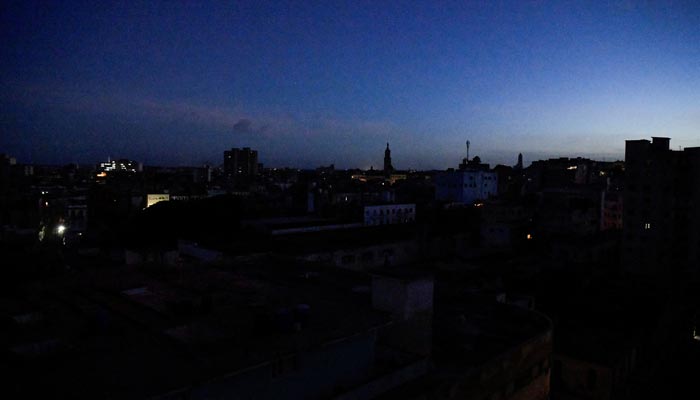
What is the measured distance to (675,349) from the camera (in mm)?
31500

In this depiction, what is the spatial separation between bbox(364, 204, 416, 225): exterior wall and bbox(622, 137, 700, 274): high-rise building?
26.2m

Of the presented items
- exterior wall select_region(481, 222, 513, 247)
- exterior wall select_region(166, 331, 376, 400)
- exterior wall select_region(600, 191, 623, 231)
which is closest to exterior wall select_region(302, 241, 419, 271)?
exterior wall select_region(481, 222, 513, 247)

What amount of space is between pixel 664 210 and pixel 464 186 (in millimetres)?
40663

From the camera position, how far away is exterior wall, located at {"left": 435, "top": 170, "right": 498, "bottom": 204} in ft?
271

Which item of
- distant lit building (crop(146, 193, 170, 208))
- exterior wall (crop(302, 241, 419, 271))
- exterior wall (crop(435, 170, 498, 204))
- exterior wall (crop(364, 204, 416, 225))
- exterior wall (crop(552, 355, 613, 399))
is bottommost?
exterior wall (crop(552, 355, 613, 399))

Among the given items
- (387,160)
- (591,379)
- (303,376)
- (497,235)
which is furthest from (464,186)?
(387,160)

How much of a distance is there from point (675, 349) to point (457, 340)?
25378 mm

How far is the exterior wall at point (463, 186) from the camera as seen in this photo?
82562 mm

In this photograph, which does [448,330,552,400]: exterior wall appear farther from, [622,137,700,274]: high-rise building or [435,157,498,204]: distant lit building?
[435,157,498,204]: distant lit building

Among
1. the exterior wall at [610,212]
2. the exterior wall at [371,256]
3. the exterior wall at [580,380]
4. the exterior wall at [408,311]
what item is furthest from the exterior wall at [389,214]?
the exterior wall at [408,311]

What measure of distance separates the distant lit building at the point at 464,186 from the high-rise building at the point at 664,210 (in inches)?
1495

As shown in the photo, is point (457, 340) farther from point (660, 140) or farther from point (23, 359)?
point (660, 140)

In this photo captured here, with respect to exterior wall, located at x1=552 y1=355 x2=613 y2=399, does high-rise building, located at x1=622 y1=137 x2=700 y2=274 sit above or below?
above

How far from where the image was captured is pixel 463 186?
82.3m
